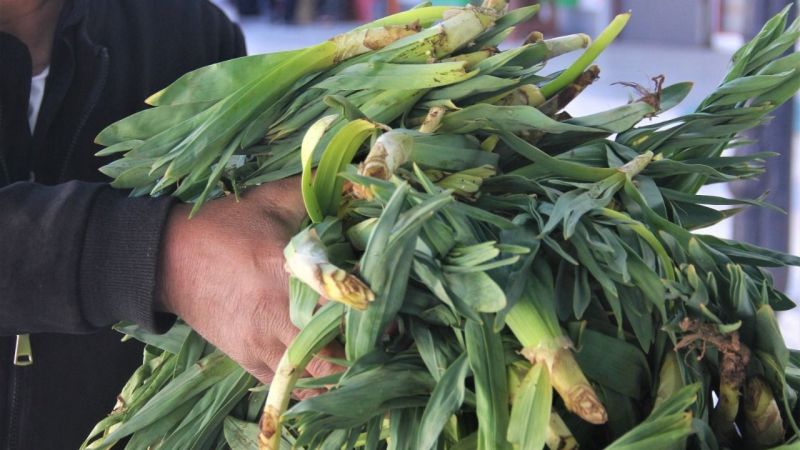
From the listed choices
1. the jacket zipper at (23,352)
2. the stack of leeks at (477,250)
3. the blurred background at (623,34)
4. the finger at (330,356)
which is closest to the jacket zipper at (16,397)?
the jacket zipper at (23,352)

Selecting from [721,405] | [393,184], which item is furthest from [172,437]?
[721,405]

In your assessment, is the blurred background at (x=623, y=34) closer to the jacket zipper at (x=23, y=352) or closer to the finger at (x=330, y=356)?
the jacket zipper at (x=23, y=352)

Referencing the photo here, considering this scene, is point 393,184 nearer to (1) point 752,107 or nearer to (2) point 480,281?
(2) point 480,281

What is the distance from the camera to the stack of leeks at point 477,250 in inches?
22.9

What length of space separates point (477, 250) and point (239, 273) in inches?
7.7

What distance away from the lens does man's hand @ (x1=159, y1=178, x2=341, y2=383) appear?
2.22 feet

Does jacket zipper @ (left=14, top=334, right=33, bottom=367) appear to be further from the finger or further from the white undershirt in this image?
the finger

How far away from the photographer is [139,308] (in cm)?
72

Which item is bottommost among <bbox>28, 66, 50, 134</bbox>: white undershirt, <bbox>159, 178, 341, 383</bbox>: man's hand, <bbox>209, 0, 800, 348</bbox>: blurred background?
<bbox>209, 0, 800, 348</bbox>: blurred background

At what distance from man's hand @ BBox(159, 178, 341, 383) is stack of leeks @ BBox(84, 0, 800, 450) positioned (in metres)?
0.03

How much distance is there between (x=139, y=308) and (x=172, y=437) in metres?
0.10

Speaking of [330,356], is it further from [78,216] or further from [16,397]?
[16,397]

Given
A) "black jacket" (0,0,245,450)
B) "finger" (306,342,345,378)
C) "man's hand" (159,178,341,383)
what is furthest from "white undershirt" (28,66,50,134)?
"finger" (306,342,345,378)

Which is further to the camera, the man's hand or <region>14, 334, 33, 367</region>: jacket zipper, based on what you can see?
<region>14, 334, 33, 367</region>: jacket zipper
